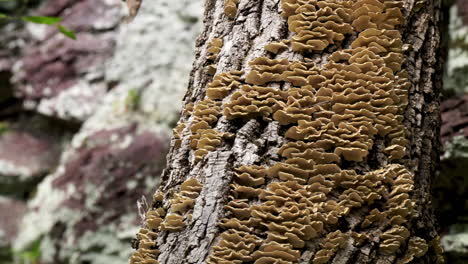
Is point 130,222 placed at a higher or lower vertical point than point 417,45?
lower

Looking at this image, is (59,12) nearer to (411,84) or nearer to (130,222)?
(130,222)

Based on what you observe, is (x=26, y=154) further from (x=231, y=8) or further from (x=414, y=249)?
(x=414, y=249)

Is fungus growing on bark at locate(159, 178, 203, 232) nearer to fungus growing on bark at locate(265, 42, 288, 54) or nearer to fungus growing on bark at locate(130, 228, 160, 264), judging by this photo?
fungus growing on bark at locate(130, 228, 160, 264)

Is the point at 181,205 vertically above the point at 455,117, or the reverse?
the point at 455,117

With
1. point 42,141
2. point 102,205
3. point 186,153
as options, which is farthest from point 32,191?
point 186,153

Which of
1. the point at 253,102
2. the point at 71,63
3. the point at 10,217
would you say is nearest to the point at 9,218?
the point at 10,217

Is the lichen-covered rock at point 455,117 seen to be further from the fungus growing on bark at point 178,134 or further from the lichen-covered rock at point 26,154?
the lichen-covered rock at point 26,154
